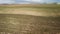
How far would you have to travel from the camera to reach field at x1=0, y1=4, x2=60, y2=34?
74 centimetres

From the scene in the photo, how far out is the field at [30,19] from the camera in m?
0.74

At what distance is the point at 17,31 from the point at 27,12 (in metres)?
0.15

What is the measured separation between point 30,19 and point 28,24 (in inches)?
1.5

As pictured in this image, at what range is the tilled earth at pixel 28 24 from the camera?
0.74 metres

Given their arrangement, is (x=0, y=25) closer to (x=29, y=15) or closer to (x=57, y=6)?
(x=29, y=15)

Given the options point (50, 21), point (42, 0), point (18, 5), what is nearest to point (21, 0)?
point (18, 5)

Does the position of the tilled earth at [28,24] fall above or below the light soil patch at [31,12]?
below

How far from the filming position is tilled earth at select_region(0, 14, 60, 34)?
0.74 m

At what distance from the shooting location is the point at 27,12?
0.77 m

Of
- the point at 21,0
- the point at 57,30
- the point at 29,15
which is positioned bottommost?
the point at 57,30

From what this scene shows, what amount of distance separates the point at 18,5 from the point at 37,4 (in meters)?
0.13

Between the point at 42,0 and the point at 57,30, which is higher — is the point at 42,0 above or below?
above

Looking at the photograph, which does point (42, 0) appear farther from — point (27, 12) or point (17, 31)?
point (17, 31)

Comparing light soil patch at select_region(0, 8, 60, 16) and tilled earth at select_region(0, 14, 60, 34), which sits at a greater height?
light soil patch at select_region(0, 8, 60, 16)
